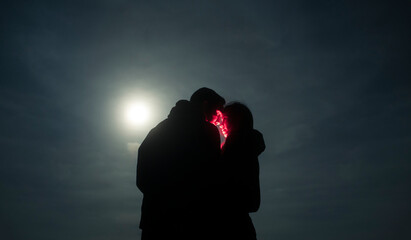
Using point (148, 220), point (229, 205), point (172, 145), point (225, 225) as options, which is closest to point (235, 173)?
point (229, 205)

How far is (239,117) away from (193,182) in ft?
5.25

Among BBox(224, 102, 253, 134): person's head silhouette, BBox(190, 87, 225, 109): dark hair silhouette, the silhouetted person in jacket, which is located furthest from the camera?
BBox(224, 102, 253, 134): person's head silhouette

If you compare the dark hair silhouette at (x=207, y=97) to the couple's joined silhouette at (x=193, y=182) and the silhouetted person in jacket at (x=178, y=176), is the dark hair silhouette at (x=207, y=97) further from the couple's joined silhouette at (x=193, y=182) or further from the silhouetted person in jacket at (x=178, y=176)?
the silhouetted person in jacket at (x=178, y=176)

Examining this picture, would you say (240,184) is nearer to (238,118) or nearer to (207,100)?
(238,118)

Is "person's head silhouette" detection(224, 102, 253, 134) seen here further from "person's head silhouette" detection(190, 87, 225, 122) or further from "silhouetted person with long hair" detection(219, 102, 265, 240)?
"person's head silhouette" detection(190, 87, 225, 122)

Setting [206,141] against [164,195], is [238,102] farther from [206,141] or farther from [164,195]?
[164,195]

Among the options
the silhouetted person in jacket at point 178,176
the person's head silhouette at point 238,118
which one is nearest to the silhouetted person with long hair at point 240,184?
the person's head silhouette at point 238,118

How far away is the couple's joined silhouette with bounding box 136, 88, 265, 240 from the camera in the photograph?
9.65ft

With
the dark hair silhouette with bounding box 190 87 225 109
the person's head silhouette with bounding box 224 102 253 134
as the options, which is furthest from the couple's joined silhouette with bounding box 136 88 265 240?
the person's head silhouette with bounding box 224 102 253 134

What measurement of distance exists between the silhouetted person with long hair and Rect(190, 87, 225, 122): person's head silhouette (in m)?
0.46

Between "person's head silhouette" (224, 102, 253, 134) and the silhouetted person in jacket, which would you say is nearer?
the silhouetted person in jacket

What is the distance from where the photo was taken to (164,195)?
3.02 m

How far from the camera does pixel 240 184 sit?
138 inches

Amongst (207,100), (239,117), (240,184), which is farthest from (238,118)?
(240,184)
